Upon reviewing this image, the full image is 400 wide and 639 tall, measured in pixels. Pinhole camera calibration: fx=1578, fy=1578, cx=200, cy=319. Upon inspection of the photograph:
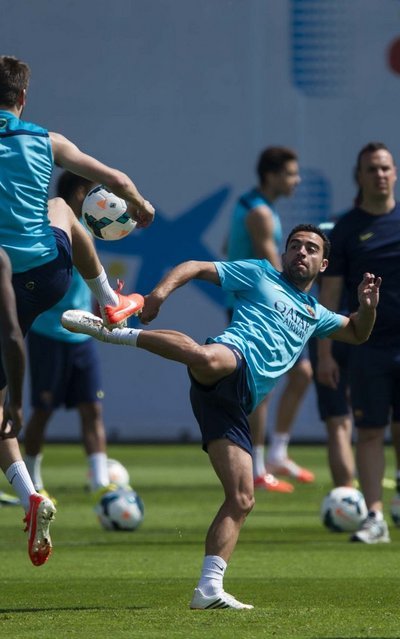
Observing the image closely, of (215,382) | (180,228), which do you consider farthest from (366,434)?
(180,228)

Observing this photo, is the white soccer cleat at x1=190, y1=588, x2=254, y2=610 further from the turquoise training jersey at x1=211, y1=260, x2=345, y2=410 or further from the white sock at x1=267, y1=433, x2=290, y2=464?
the white sock at x1=267, y1=433, x2=290, y2=464

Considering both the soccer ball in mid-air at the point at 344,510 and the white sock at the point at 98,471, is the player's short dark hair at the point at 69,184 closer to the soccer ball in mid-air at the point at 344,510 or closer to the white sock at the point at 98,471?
the white sock at the point at 98,471

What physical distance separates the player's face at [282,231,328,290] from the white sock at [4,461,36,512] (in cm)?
158

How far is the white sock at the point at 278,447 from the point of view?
14180mm

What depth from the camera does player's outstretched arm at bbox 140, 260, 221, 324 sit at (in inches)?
276

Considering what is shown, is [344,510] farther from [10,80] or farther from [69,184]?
[10,80]

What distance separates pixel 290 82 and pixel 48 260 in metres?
12.7

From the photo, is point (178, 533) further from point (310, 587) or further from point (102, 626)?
point (102, 626)

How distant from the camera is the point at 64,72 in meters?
19.5

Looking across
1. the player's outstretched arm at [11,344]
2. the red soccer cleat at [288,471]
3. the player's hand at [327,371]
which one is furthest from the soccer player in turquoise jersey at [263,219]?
the player's outstretched arm at [11,344]

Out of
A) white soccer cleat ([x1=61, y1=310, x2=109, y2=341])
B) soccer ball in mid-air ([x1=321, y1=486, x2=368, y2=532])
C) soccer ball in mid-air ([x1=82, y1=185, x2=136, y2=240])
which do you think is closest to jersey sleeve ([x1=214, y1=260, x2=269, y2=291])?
white soccer cleat ([x1=61, y1=310, x2=109, y2=341])

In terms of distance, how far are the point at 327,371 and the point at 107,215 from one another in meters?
2.68

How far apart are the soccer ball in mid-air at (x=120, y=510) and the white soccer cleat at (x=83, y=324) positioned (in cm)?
355

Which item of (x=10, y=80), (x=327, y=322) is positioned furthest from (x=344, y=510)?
(x=10, y=80)
